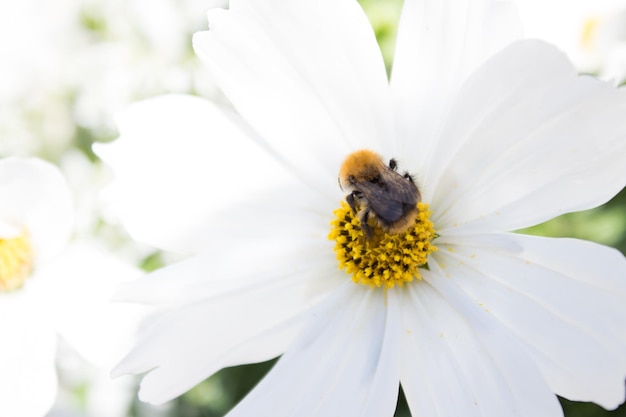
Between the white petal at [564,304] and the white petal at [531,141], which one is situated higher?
the white petal at [531,141]

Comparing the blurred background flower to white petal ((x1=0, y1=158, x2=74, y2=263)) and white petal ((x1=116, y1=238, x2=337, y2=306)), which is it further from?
white petal ((x1=116, y1=238, x2=337, y2=306))

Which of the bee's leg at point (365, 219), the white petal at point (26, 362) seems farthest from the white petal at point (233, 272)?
the white petal at point (26, 362)

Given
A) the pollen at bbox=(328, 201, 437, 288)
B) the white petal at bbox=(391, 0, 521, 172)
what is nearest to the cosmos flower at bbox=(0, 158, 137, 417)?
the pollen at bbox=(328, 201, 437, 288)

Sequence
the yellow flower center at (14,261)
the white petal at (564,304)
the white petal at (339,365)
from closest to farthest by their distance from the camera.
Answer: the white petal at (564,304)
the white petal at (339,365)
the yellow flower center at (14,261)

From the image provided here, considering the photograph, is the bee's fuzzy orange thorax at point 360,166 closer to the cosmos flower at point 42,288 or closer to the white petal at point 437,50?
the white petal at point 437,50

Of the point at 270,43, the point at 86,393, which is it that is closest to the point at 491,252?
the point at 270,43

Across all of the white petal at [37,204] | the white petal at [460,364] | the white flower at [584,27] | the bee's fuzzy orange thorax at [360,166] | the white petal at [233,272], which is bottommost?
the white petal at [460,364]

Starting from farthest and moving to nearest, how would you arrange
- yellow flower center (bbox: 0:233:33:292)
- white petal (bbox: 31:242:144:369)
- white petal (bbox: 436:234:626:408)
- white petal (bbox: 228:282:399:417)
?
yellow flower center (bbox: 0:233:33:292)
white petal (bbox: 31:242:144:369)
white petal (bbox: 228:282:399:417)
white petal (bbox: 436:234:626:408)

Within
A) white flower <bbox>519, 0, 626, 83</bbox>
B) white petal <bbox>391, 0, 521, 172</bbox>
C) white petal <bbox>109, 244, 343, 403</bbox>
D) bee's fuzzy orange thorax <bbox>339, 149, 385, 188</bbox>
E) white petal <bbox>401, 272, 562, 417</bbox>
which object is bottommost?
white petal <bbox>401, 272, 562, 417</bbox>
